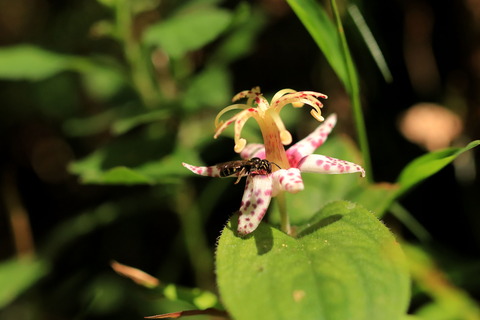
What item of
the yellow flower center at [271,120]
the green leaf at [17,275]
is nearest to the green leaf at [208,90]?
the yellow flower center at [271,120]

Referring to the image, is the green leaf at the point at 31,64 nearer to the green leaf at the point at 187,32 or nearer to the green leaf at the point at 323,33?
the green leaf at the point at 187,32

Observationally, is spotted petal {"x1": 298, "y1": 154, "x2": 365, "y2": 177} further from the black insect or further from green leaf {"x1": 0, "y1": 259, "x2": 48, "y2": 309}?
green leaf {"x1": 0, "y1": 259, "x2": 48, "y2": 309}

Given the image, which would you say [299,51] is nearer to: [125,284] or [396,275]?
[125,284]

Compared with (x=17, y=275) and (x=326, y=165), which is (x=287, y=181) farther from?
(x=17, y=275)

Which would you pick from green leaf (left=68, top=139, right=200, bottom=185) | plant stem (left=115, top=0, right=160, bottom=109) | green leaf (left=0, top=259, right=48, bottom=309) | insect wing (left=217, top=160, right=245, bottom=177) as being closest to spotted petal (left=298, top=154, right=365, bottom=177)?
insect wing (left=217, top=160, right=245, bottom=177)

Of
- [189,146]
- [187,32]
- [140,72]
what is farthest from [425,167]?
[140,72]

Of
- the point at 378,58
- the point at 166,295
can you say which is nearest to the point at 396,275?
the point at 166,295
